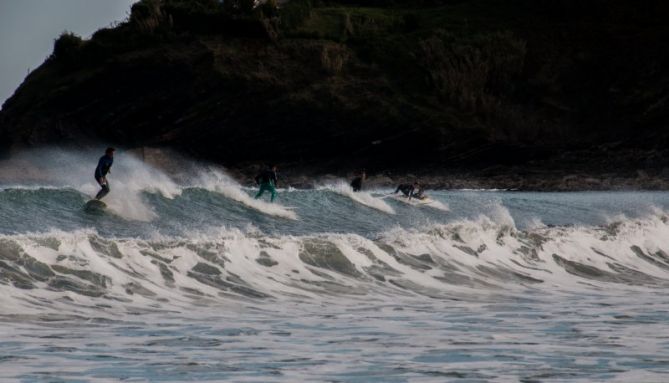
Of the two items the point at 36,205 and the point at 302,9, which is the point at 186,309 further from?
the point at 302,9

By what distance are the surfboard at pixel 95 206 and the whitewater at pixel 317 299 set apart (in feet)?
0.90

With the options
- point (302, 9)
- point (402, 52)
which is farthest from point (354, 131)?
point (302, 9)

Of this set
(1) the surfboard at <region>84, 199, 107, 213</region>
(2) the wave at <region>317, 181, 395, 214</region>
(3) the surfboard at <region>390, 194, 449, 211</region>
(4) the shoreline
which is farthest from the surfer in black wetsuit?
(4) the shoreline

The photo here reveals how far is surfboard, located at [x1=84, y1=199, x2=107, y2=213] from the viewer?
25781 millimetres

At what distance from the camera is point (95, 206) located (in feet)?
84.8

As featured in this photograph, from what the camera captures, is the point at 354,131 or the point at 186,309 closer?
the point at 186,309

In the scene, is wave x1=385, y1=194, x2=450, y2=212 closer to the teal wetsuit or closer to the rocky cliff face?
the teal wetsuit

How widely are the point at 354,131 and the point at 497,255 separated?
34791 mm

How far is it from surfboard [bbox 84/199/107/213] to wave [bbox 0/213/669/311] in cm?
644

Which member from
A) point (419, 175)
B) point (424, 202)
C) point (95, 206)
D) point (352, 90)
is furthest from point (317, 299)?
point (352, 90)

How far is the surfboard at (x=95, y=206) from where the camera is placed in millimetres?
25781

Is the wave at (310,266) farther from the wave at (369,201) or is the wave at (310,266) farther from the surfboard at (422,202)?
the surfboard at (422,202)

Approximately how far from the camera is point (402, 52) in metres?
61.9

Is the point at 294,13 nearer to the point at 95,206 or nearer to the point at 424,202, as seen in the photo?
the point at 424,202
